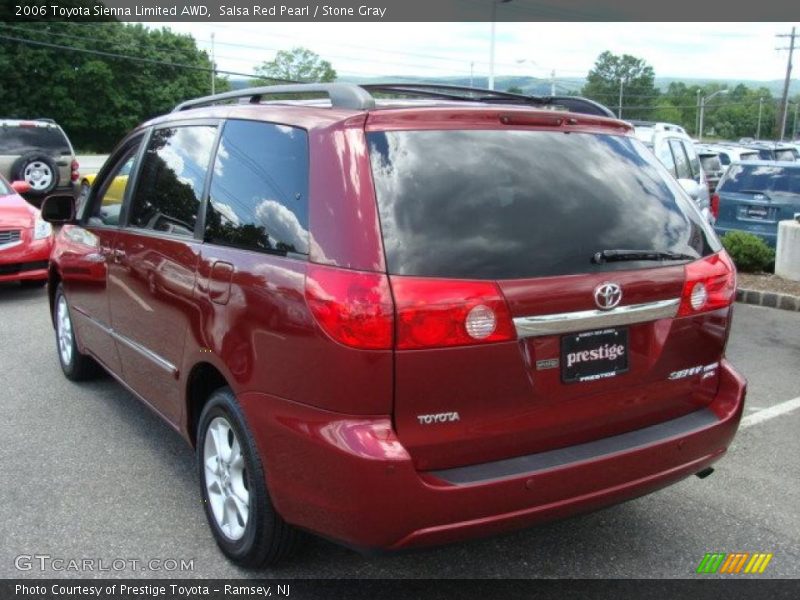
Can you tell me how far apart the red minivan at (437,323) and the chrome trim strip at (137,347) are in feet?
0.67

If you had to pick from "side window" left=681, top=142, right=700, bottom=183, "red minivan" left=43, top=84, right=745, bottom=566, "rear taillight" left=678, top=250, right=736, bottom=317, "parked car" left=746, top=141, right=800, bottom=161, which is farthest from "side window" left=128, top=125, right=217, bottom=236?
"parked car" left=746, top=141, right=800, bottom=161

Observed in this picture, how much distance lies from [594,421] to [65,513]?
2460 millimetres

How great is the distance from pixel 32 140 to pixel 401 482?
15.1 metres

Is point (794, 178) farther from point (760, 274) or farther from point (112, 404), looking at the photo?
point (112, 404)

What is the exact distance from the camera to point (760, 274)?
9766 millimetres

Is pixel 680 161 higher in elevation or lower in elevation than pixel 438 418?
higher

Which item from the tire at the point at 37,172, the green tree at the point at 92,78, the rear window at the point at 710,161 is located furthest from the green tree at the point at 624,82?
the tire at the point at 37,172

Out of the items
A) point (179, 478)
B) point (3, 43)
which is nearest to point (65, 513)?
point (179, 478)

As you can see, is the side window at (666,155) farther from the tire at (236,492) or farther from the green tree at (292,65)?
the green tree at (292,65)

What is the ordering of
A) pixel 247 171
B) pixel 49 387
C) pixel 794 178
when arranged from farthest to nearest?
1. pixel 794 178
2. pixel 49 387
3. pixel 247 171

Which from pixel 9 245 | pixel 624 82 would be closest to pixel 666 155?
pixel 9 245

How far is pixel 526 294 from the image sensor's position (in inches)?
101

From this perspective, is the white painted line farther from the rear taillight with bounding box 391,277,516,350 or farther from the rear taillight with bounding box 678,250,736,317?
the rear taillight with bounding box 391,277,516,350

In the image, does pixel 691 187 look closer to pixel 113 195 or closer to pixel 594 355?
pixel 113 195
